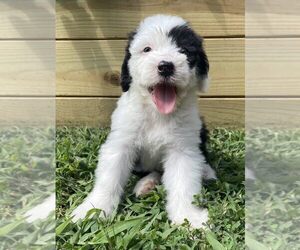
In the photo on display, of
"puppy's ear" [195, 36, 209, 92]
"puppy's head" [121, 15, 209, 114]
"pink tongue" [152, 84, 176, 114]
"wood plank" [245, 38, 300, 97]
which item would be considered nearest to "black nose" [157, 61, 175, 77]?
"puppy's head" [121, 15, 209, 114]

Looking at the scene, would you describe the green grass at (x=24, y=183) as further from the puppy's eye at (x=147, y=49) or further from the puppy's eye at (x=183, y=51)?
the puppy's eye at (x=183, y=51)

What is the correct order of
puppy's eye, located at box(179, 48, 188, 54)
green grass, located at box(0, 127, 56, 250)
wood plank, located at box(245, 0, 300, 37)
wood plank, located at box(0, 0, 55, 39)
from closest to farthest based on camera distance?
wood plank, located at box(0, 0, 55, 39), green grass, located at box(0, 127, 56, 250), wood plank, located at box(245, 0, 300, 37), puppy's eye, located at box(179, 48, 188, 54)

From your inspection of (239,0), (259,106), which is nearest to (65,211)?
(259,106)

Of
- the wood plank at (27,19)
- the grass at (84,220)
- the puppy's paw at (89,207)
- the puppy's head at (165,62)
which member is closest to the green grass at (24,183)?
the grass at (84,220)

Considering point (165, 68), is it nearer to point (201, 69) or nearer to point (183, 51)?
point (183, 51)

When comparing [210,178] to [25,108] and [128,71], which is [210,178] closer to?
[128,71]

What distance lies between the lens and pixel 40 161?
1998mm

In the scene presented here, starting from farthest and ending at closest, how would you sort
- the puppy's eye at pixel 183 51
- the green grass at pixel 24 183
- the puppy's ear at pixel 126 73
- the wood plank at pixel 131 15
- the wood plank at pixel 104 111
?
the wood plank at pixel 104 111 → the wood plank at pixel 131 15 → the puppy's ear at pixel 126 73 → the puppy's eye at pixel 183 51 → the green grass at pixel 24 183

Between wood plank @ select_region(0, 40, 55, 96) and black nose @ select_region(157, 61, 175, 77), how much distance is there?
64 cm

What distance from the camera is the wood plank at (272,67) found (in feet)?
7.02

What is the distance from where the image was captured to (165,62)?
2455 millimetres

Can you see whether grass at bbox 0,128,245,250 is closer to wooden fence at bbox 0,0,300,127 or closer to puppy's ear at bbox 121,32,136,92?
puppy's ear at bbox 121,32,136,92

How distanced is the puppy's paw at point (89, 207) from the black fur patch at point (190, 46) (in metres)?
0.84

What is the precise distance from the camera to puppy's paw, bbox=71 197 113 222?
240 centimetres
